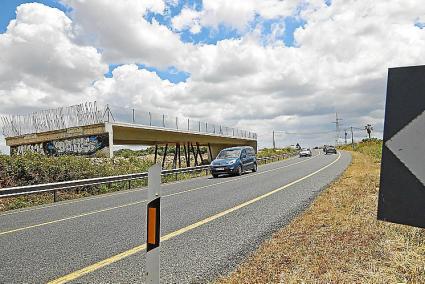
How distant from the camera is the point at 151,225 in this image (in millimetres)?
3146

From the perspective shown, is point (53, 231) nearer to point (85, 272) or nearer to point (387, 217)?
point (85, 272)

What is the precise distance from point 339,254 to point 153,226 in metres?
2.90

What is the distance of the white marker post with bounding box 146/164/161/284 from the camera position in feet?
10.1

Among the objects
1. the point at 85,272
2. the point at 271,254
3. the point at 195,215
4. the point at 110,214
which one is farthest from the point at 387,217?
the point at 110,214

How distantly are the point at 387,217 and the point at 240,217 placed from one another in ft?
20.9

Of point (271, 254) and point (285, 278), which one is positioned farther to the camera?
point (271, 254)

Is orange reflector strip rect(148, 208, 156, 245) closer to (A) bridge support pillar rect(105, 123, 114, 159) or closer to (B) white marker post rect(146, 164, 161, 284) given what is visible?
(B) white marker post rect(146, 164, 161, 284)

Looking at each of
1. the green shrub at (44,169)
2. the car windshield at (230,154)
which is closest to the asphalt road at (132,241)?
the green shrub at (44,169)

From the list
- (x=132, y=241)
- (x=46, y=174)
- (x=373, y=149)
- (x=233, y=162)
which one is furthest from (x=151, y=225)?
(x=373, y=149)

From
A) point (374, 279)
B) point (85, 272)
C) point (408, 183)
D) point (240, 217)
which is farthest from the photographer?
point (240, 217)

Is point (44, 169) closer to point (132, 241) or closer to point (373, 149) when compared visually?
point (132, 241)

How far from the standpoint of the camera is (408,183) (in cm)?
213

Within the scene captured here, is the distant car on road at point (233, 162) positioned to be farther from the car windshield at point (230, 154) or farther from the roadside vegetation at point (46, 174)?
the roadside vegetation at point (46, 174)

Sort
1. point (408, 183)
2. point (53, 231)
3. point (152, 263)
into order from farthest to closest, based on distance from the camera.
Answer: point (53, 231) < point (152, 263) < point (408, 183)
